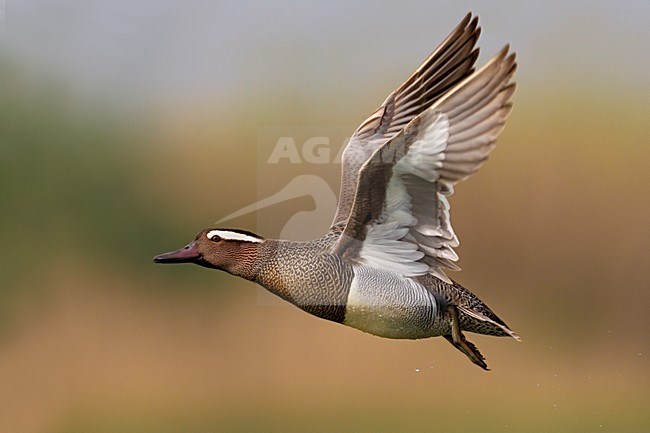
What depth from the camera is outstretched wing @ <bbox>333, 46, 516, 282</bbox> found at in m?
1.55

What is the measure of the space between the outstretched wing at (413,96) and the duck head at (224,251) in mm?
212

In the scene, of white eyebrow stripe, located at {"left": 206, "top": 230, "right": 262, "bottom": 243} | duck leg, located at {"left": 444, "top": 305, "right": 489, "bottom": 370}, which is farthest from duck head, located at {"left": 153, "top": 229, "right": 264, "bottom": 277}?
duck leg, located at {"left": 444, "top": 305, "right": 489, "bottom": 370}

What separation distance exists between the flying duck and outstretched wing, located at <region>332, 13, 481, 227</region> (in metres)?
0.01

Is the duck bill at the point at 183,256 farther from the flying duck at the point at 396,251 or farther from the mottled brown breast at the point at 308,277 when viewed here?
the mottled brown breast at the point at 308,277

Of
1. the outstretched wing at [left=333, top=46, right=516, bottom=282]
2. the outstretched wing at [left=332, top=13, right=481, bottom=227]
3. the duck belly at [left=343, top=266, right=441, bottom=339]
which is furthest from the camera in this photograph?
the outstretched wing at [left=332, top=13, right=481, bottom=227]

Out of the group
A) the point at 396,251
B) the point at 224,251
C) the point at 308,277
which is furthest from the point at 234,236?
the point at 396,251

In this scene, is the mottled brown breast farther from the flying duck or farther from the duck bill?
the duck bill

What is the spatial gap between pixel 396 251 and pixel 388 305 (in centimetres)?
11

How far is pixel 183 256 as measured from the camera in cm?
178

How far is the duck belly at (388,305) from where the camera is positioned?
1.70 metres

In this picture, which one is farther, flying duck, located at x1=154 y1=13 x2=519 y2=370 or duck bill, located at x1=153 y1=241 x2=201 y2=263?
duck bill, located at x1=153 y1=241 x2=201 y2=263

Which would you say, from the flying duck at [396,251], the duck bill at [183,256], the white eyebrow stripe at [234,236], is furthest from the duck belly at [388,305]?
the duck bill at [183,256]

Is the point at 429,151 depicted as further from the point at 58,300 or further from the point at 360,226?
the point at 58,300

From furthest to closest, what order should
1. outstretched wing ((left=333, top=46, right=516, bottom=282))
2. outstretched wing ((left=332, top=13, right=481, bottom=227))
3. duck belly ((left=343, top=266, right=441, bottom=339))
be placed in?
outstretched wing ((left=332, top=13, right=481, bottom=227)) < duck belly ((left=343, top=266, right=441, bottom=339)) < outstretched wing ((left=333, top=46, right=516, bottom=282))
